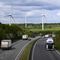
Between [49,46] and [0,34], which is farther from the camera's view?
[0,34]

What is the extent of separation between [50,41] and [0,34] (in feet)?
120

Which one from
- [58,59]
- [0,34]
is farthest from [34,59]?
[0,34]

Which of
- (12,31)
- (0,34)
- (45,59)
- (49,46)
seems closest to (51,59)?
(45,59)

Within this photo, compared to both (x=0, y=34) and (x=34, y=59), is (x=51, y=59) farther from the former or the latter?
(x=0, y=34)

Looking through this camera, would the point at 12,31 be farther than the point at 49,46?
Yes

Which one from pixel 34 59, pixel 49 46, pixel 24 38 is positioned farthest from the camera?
pixel 24 38

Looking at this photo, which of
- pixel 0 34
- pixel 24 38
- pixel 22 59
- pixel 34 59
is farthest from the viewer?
pixel 24 38

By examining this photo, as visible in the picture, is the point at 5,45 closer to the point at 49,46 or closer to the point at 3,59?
the point at 49,46

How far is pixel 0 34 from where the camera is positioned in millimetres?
95625

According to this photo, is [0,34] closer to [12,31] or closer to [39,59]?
[12,31]

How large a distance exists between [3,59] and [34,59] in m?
4.21

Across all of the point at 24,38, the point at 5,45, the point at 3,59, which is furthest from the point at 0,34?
the point at 3,59

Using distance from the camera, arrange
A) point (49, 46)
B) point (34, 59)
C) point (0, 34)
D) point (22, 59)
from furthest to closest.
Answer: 1. point (0, 34)
2. point (49, 46)
3. point (34, 59)
4. point (22, 59)

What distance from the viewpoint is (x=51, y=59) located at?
4016 cm
